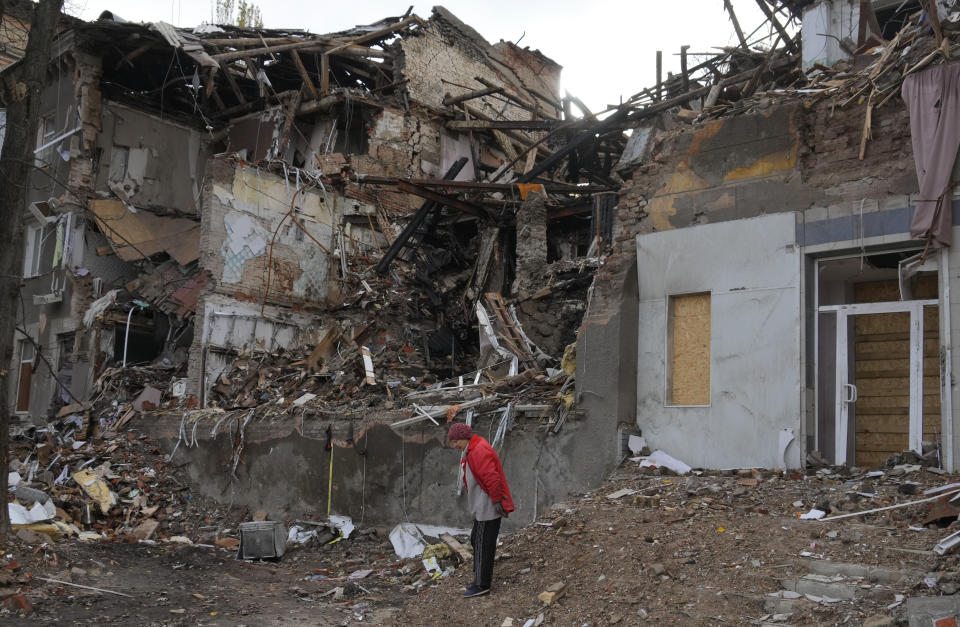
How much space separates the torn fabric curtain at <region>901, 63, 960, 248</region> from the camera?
28.0 feet

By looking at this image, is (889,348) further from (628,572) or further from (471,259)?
(471,259)

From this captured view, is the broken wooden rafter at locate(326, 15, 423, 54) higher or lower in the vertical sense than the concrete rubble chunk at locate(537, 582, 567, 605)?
higher

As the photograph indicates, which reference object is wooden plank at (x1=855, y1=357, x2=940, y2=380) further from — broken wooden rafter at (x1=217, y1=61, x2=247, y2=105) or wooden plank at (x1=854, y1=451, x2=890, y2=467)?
broken wooden rafter at (x1=217, y1=61, x2=247, y2=105)

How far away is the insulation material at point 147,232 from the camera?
17875mm

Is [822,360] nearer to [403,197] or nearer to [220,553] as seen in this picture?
[220,553]

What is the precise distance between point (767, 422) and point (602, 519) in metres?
2.33

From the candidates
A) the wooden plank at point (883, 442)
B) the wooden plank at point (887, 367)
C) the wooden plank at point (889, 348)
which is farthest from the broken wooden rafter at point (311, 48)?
the wooden plank at point (883, 442)

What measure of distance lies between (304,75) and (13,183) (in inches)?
469

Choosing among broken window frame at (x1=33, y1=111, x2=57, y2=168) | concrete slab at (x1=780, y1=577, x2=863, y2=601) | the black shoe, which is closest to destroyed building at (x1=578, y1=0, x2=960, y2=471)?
concrete slab at (x1=780, y1=577, x2=863, y2=601)

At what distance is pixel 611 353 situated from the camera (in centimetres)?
1049

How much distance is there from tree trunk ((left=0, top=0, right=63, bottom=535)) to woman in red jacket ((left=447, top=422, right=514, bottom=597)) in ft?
17.0

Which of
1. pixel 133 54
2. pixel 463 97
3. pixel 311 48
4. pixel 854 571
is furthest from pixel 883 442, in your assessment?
pixel 133 54

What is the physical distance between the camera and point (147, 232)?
1841cm

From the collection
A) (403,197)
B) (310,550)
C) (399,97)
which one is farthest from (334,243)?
(310,550)
